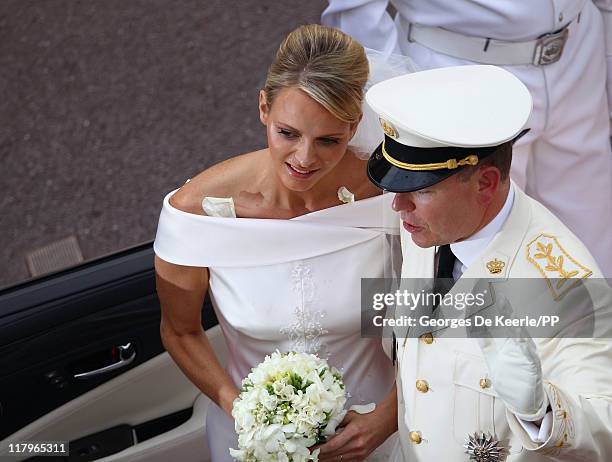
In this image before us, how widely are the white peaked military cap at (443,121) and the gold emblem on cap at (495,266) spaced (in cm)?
25

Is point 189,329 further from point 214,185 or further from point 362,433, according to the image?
point 362,433

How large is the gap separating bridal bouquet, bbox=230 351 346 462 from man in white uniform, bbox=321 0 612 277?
1.48 meters

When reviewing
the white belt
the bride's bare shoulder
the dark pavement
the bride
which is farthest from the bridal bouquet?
the dark pavement

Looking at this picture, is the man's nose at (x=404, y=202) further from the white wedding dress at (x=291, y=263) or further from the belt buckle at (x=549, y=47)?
the belt buckle at (x=549, y=47)

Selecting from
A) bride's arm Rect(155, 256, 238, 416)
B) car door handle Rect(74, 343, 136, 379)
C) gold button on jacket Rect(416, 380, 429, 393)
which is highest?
gold button on jacket Rect(416, 380, 429, 393)

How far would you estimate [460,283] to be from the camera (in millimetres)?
2320

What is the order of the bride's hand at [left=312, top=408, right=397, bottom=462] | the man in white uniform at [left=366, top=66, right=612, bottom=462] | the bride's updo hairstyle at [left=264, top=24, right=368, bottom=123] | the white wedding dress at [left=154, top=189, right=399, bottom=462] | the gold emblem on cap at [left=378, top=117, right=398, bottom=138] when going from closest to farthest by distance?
the man in white uniform at [left=366, top=66, right=612, bottom=462] < the gold emblem on cap at [left=378, top=117, right=398, bottom=138] < the bride's updo hairstyle at [left=264, top=24, right=368, bottom=123] < the bride's hand at [left=312, top=408, right=397, bottom=462] < the white wedding dress at [left=154, top=189, right=399, bottom=462]

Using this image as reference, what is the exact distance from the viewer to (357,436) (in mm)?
2715

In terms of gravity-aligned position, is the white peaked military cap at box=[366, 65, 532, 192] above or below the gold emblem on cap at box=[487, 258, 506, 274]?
above

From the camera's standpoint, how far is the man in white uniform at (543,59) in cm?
335

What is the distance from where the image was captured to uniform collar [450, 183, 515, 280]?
7.54 ft

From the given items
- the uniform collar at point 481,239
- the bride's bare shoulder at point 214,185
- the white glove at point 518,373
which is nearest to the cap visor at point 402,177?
the uniform collar at point 481,239

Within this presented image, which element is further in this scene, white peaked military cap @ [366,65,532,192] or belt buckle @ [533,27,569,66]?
belt buckle @ [533,27,569,66]

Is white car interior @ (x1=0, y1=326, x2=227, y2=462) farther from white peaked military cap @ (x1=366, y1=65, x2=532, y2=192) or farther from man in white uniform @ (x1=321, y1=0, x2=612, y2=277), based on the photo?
white peaked military cap @ (x1=366, y1=65, x2=532, y2=192)
